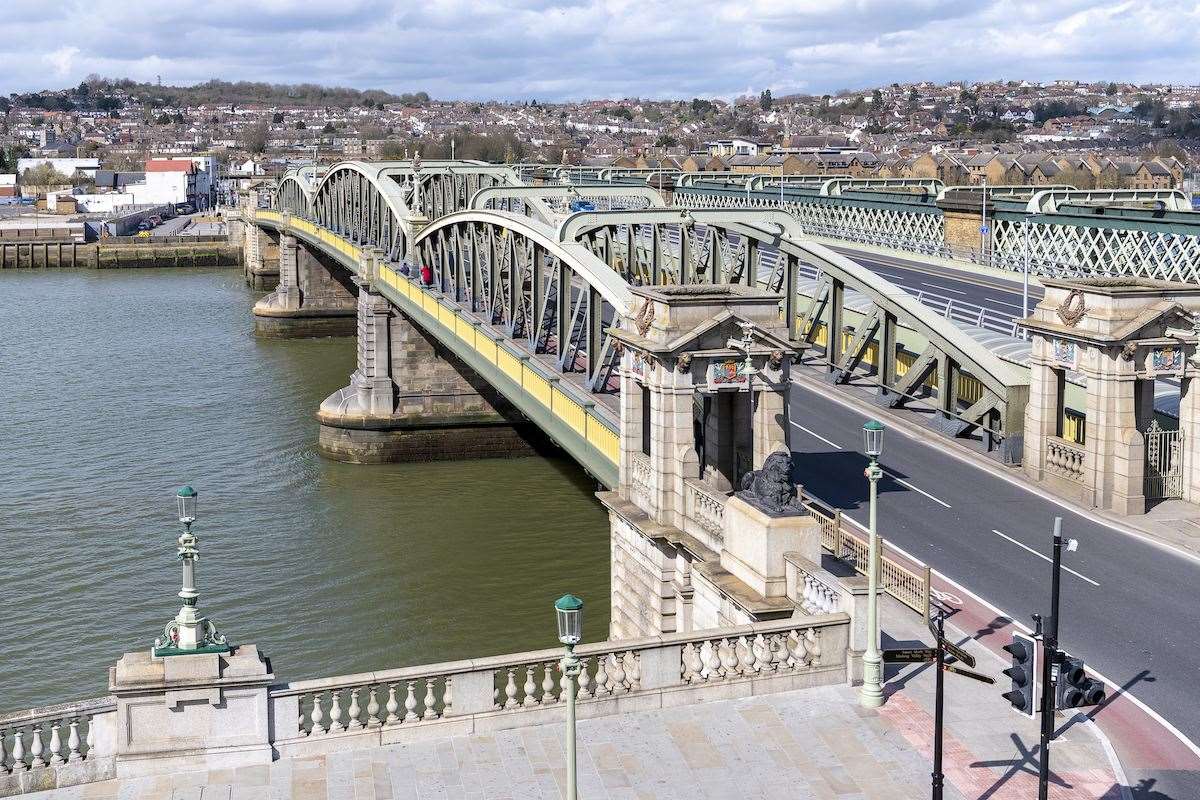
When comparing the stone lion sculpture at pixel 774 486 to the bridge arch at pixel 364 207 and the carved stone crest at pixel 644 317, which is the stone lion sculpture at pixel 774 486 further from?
the bridge arch at pixel 364 207

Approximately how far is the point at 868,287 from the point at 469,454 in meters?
18.5

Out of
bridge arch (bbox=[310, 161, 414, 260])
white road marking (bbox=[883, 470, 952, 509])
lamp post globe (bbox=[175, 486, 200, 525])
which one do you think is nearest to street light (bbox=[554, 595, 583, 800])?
lamp post globe (bbox=[175, 486, 200, 525])

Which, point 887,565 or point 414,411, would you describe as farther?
point 414,411

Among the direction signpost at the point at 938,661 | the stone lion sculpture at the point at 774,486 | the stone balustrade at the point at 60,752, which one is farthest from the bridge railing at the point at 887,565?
the stone balustrade at the point at 60,752

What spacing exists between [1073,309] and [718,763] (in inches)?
500

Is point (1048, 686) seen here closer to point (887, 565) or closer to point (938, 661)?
point (938, 661)

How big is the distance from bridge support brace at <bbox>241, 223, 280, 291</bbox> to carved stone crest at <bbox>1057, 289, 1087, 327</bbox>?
8407 centimetres

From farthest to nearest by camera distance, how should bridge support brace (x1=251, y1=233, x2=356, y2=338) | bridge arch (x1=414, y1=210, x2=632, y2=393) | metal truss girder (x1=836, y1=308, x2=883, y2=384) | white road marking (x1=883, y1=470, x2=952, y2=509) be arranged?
bridge support brace (x1=251, y1=233, x2=356, y2=338), metal truss girder (x1=836, y1=308, x2=883, y2=384), bridge arch (x1=414, y1=210, x2=632, y2=393), white road marking (x1=883, y1=470, x2=952, y2=509)

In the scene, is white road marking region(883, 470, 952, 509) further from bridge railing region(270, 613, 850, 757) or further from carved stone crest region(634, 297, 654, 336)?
bridge railing region(270, 613, 850, 757)

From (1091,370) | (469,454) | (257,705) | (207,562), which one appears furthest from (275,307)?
(257,705)

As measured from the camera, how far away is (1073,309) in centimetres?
2542

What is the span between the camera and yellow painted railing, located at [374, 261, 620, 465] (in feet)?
92.3

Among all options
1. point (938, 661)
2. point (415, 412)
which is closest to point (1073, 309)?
point (938, 661)

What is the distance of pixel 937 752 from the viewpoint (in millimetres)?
14570
